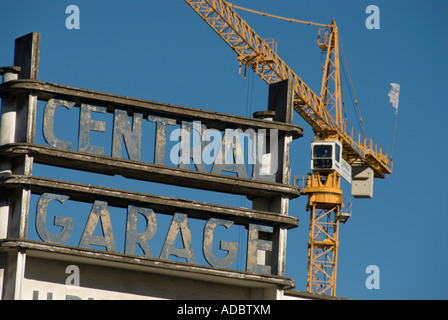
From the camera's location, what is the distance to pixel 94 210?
44.9m

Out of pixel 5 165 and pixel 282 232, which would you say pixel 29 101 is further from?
pixel 282 232

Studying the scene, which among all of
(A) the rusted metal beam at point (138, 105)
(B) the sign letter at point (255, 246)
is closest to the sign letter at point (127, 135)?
(A) the rusted metal beam at point (138, 105)

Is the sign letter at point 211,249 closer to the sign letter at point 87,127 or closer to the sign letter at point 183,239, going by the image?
the sign letter at point 183,239

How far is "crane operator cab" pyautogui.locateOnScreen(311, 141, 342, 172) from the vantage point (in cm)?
12512

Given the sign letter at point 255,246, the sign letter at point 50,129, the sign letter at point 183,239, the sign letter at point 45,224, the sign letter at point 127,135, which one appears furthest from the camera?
the sign letter at point 255,246

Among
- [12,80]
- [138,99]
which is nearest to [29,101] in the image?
[12,80]

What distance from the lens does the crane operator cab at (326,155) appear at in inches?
4926

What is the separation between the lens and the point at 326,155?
12538 centimetres

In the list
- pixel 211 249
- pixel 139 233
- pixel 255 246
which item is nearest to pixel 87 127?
pixel 139 233

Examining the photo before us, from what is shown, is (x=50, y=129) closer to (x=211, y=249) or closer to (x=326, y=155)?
(x=211, y=249)

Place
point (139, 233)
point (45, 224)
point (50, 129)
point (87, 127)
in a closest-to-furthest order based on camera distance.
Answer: point (45, 224) → point (50, 129) → point (139, 233) → point (87, 127)

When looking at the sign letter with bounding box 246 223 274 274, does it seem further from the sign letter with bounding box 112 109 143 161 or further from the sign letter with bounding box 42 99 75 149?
the sign letter with bounding box 42 99 75 149

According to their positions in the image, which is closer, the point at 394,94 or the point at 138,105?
the point at 138,105

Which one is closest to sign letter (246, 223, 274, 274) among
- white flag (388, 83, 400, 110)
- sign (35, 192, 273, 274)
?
sign (35, 192, 273, 274)
